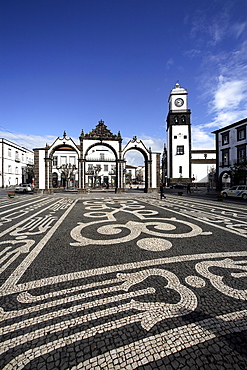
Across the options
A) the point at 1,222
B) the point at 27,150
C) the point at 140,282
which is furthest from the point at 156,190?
the point at 27,150

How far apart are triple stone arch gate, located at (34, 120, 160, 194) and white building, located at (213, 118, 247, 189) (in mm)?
10822

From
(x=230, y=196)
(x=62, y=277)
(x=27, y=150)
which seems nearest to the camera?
(x=62, y=277)

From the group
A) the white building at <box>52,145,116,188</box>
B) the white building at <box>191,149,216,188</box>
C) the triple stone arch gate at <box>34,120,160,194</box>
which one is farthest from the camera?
the white building at <box>191,149,216,188</box>

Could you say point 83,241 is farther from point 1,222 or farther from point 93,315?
point 1,222

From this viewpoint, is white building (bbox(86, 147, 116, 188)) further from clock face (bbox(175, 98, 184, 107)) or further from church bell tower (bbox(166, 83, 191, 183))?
clock face (bbox(175, 98, 184, 107))

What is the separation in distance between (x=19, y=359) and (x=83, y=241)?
3.19 m

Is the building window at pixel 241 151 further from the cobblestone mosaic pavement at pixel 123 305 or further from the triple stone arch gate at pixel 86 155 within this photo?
the cobblestone mosaic pavement at pixel 123 305

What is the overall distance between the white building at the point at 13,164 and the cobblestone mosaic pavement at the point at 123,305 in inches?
1781

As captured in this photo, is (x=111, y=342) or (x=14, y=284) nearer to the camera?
(x=111, y=342)

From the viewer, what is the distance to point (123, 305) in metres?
2.32

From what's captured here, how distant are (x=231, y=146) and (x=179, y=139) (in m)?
22.9

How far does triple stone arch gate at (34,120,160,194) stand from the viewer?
24.4 metres

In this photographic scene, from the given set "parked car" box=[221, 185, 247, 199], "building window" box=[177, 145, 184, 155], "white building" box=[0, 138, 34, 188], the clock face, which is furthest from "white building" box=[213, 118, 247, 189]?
"white building" box=[0, 138, 34, 188]

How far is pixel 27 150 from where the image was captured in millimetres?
55281
